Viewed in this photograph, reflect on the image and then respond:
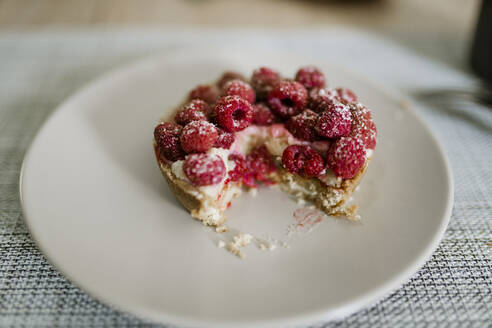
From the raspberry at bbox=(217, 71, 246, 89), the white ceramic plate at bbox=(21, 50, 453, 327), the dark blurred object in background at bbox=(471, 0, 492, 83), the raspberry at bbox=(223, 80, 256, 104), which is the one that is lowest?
the white ceramic plate at bbox=(21, 50, 453, 327)

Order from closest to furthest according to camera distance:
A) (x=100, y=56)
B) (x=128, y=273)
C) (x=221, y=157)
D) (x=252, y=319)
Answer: (x=252, y=319)
(x=128, y=273)
(x=221, y=157)
(x=100, y=56)

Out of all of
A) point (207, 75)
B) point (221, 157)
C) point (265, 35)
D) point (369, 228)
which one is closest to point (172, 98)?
point (207, 75)

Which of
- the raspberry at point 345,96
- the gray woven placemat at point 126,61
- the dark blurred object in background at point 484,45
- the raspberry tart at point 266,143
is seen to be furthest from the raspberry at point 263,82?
the dark blurred object in background at point 484,45

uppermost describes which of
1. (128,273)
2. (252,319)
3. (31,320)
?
(252,319)

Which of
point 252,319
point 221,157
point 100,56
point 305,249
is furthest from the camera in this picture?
point 100,56

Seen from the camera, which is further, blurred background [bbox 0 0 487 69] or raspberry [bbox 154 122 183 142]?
blurred background [bbox 0 0 487 69]

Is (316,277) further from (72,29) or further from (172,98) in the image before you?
(72,29)

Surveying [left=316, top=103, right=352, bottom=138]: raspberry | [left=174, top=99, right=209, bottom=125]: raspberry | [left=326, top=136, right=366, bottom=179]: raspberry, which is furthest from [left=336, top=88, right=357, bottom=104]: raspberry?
[left=174, top=99, right=209, bottom=125]: raspberry

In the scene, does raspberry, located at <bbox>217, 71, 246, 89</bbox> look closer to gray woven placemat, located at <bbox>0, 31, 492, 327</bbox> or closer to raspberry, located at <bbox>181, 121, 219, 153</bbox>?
raspberry, located at <bbox>181, 121, 219, 153</bbox>
